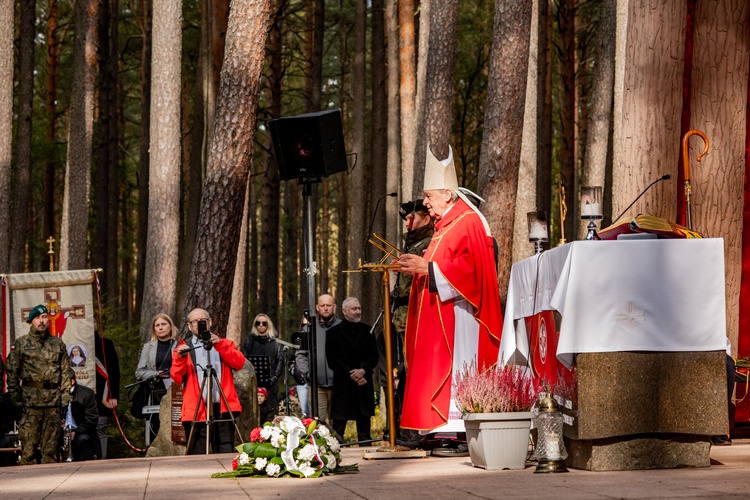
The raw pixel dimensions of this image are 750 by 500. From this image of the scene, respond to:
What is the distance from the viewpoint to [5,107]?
1881 cm

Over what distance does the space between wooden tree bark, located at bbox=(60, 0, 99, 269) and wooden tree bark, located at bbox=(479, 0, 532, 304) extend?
31.1 ft

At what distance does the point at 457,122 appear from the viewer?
29844 millimetres

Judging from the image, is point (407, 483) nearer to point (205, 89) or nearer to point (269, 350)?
point (269, 350)

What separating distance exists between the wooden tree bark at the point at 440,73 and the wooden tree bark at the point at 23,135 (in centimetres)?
1083

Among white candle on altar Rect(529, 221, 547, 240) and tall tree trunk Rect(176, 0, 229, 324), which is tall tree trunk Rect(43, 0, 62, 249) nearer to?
tall tree trunk Rect(176, 0, 229, 324)

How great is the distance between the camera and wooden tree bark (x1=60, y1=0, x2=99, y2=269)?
21.1 meters

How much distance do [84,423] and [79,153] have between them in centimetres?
894

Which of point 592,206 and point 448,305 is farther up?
point 592,206

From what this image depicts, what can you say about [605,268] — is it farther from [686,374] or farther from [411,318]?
[411,318]

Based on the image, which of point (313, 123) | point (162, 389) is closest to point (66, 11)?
point (162, 389)

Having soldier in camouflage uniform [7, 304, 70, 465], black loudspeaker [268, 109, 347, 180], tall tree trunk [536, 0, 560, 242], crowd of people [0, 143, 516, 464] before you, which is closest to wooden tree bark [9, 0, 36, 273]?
crowd of people [0, 143, 516, 464]

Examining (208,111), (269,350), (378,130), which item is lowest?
(269,350)

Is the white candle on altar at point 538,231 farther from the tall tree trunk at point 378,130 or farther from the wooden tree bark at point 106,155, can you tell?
the wooden tree bark at point 106,155

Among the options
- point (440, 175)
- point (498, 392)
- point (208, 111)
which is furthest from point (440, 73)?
point (498, 392)
